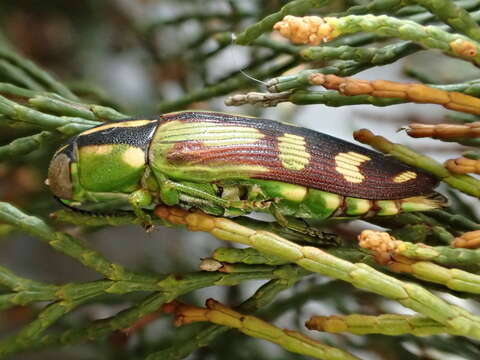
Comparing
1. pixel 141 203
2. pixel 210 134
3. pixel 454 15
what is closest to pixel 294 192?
pixel 210 134

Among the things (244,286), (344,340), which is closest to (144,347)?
(244,286)

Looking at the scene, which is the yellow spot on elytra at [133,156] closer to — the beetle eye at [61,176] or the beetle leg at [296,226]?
the beetle eye at [61,176]

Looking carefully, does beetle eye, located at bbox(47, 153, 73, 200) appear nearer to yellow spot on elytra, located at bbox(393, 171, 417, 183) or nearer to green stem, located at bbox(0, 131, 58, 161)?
green stem, located at bbox(0, 131, 58, 161)

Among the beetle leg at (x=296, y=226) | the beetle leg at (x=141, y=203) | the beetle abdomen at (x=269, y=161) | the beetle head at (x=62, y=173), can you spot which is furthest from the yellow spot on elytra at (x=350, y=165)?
the beetle head at (x=62, y=173)

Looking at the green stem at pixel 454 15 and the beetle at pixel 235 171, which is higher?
the green stem at pixel 454 15

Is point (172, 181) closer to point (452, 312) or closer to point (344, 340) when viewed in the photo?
point (452, 312)
